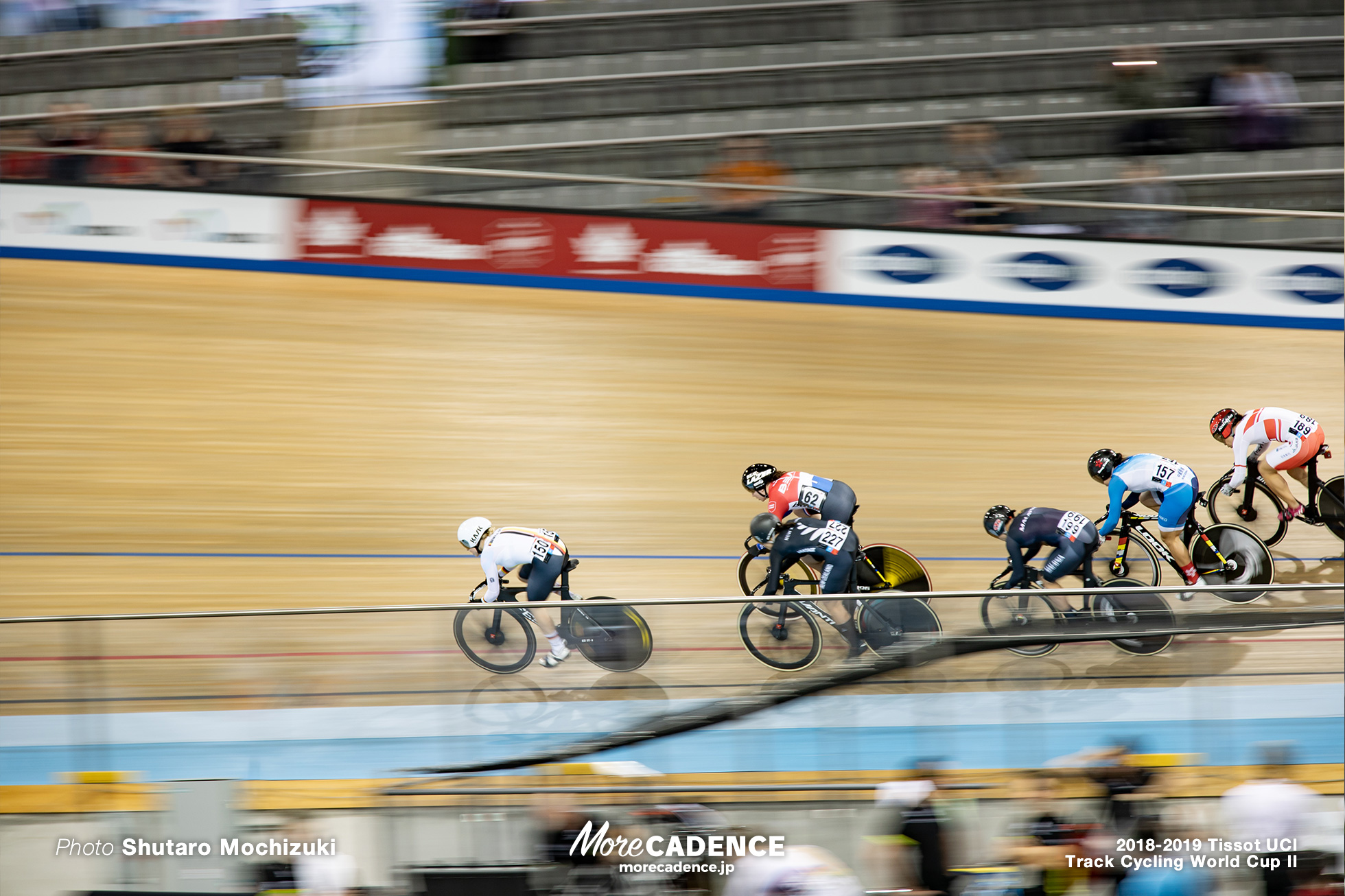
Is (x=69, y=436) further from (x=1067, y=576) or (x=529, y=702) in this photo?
(x=1067, y=576)

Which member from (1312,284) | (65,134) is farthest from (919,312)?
(65,134)

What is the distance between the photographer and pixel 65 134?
437 inches

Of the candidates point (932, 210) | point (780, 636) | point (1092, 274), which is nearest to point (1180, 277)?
point (1092, 274)

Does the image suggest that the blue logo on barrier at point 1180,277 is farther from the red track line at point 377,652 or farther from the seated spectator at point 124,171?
the seated spectator at point 124,171

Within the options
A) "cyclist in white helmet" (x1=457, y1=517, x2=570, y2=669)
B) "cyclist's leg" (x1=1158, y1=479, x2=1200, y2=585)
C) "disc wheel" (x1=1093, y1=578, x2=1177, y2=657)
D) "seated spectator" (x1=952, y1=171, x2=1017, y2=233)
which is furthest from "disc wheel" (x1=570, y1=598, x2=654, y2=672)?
"seated spectator" (x1=952, y1=171, x2=1017, y2=233)

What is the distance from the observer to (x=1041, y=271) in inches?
420

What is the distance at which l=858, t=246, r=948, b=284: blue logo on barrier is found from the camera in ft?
35.0

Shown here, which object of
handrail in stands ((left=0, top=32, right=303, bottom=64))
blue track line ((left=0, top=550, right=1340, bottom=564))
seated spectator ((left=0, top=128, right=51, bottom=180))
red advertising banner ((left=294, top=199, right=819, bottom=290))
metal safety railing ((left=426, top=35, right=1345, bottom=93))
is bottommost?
blue track line ((left=0, top=550, right=1340, bottom=564))

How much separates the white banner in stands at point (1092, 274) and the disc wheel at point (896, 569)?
4.02m

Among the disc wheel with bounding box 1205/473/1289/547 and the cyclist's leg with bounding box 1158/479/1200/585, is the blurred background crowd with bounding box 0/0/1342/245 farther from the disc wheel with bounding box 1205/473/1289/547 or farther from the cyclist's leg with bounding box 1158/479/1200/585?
the cyclist's leg with bounding box 1158/479/1200/585

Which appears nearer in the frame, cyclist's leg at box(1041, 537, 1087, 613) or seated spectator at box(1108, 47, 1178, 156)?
cyclist's leg at box(1041, 537, 1087, 613)

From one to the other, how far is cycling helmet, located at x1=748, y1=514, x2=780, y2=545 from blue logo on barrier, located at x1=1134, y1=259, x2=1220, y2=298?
16.3ft

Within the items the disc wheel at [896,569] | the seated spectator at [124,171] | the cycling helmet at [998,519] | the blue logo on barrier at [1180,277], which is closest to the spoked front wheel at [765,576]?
the disc wheel at [896,569]

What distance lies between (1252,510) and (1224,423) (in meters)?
0.53
